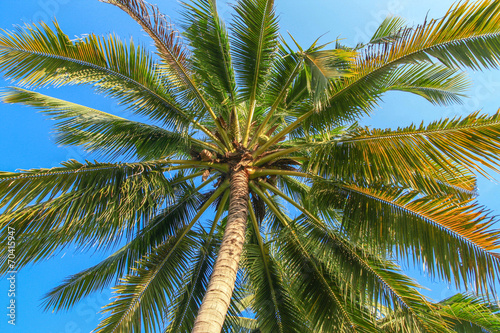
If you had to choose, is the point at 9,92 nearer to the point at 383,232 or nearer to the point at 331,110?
the point at 331,110

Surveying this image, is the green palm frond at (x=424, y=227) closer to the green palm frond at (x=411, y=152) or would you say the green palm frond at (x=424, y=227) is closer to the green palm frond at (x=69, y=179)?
the green palm frond at (x=411, y=152)

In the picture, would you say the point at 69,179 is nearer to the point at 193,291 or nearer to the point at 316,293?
the point at 193,291

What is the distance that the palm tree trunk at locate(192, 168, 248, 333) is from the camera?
148 inches

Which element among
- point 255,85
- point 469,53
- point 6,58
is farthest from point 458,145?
point 6,58

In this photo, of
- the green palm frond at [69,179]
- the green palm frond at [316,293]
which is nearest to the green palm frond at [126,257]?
the green palm frond at [69,179]

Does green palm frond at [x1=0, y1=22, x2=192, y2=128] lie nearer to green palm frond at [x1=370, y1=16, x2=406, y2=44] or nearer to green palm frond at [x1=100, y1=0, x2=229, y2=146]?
green palm frond at [x1=100, y1=0, x2=229, y2=146]

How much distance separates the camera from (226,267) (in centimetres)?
441

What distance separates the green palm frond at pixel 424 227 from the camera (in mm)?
3834

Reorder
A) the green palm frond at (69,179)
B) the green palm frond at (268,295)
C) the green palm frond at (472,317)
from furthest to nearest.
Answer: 1. the green palm frond at (268,295)
2. the green palm frond at (472,317)
3. the green palm frond at (69,179)

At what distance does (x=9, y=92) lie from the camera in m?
5.98

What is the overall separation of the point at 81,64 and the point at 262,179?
3685 millimetres

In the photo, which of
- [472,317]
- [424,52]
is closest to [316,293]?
[472,317]

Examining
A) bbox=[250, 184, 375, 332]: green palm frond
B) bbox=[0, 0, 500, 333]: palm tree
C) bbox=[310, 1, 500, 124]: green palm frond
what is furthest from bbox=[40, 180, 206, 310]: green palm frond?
bbox=[310, 1, 500, 124]: green palm frond

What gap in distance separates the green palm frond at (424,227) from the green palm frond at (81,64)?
3222 millimetres
